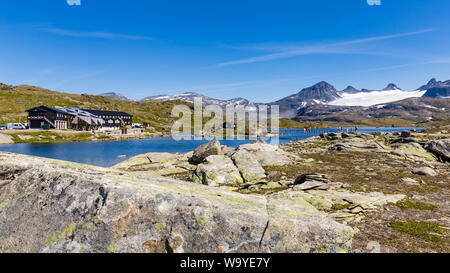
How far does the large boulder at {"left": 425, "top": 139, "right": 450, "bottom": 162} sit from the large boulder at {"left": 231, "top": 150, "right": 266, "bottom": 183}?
31.5 metres

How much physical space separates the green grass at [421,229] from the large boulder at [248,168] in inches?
489

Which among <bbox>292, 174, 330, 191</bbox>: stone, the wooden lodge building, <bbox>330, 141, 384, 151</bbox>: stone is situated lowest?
<bbox>292, 174, 330, 191</bbox>: stone

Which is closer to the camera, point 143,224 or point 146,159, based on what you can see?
point 143,224

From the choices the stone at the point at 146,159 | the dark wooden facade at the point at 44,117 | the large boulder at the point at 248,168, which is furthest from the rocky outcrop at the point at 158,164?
the dark wooden facade at the point at 44,117

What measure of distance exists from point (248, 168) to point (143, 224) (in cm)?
1962

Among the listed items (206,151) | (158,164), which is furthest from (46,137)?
(206,151)

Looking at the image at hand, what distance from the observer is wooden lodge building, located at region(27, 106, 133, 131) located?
148 meters

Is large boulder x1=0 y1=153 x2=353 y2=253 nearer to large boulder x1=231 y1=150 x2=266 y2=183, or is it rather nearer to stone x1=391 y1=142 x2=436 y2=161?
large boulder x1=231 y1=150 x2=266 y2=183

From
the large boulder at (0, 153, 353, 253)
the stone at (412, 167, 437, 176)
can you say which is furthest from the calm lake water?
the stone at (412, 167, 437, 176)

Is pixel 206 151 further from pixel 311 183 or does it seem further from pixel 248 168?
pixel 311 183

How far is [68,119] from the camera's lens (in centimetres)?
16000

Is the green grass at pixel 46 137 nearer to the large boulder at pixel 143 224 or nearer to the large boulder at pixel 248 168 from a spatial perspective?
the large boulder at pixel 248 168
